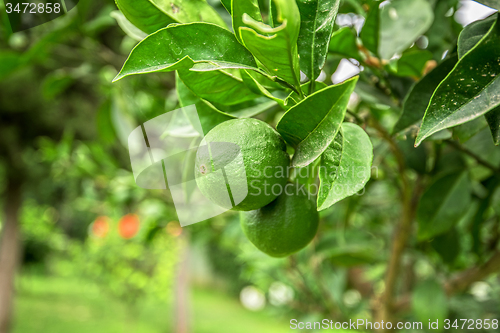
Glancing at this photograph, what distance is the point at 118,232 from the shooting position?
3521mm

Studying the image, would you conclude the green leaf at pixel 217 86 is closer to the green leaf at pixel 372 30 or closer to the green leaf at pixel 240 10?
the green leaf at pixel 240 10

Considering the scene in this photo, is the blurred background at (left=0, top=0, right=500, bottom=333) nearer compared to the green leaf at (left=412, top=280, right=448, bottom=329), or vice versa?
the green leaf at (left=412, top=280, right=448, bottom=329)

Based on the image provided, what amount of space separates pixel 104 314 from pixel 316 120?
17.2 feet

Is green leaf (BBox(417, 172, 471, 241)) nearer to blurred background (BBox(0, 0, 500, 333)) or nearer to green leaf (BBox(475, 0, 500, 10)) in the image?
blurred background (BBox(0, 0, 500, 333))

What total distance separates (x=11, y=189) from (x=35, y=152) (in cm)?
67

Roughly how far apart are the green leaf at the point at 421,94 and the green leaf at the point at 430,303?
48cm

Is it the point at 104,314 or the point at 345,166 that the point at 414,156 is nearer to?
the point at 345,166

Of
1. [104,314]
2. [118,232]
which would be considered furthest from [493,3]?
[104,314]

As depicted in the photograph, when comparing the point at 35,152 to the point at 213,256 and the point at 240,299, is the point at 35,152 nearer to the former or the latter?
the point at 213,256

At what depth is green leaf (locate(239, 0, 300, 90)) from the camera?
21 cm

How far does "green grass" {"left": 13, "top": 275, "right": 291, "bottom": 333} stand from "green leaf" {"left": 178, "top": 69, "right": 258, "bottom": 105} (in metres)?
4.03

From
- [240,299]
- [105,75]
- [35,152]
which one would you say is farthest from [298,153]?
A: [240,299]

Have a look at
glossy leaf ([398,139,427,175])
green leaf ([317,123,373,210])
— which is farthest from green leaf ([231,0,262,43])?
glossy leaf ([398,139,427,175])

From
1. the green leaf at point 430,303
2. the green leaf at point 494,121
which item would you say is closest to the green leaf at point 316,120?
the green leaf at point 494,121
